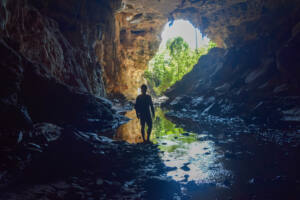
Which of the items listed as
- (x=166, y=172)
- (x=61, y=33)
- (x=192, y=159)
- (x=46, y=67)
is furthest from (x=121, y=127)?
(x=61, y=33)

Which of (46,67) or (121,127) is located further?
(46,67)

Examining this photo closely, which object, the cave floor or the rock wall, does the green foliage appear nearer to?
the rock wall

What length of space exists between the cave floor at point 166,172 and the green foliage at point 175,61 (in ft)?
154

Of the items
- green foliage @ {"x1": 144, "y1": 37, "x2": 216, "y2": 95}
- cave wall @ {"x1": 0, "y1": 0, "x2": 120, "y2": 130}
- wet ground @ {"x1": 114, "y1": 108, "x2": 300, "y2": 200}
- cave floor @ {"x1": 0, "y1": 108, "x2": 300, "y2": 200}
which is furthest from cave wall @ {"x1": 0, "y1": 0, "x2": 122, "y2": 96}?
green foliage @ {"x1": 144, "y1": 37, "x2": 216, "y2": 95}

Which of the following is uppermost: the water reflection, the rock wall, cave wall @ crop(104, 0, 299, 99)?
cave wall @ crop(104, 0, 299, 99)

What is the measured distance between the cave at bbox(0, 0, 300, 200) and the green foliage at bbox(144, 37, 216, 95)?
31.7 meters

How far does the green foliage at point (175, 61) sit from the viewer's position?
53062 millimetres

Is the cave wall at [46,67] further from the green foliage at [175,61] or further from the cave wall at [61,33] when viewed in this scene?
the green foliage at [175,61]

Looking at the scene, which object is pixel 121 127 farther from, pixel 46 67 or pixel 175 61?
pixel 175 61

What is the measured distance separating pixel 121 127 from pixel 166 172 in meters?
6.12

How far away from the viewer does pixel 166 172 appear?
12.8ft

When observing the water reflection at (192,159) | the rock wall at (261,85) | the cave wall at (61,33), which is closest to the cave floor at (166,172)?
the water reflection at (192,159)

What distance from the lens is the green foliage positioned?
174ft

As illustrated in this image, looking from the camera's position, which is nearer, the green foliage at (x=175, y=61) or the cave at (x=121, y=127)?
the cave at (x=121, y=127)
